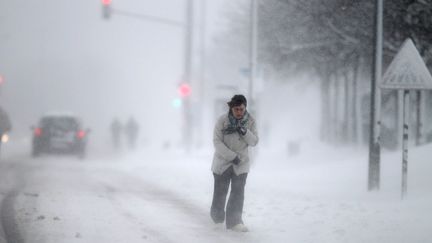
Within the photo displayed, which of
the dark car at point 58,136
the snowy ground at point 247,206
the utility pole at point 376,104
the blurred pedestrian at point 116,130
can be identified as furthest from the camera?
the blurred pedestrian at point 116,130

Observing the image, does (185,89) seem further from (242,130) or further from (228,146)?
(242,130)

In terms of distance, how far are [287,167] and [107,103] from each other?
80.9 meters

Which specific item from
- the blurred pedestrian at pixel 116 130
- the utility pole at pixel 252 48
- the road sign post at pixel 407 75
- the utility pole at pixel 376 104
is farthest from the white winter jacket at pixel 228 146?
the blurred pedestrian at pixel 116 130

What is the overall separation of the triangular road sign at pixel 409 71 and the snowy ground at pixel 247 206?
188 centimetres

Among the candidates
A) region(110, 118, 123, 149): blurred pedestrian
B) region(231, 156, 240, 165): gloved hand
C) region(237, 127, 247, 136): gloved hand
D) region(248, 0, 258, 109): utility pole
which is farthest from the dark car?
region(237, 127, 247, 136): gloved hand

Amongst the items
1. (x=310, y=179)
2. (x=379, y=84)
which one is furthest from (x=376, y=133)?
(x=310, y=179)

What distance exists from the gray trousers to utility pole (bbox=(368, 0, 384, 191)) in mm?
4231

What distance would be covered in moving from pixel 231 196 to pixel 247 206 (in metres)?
2.27

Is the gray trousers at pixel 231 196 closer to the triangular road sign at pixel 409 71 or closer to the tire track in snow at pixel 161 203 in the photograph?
the tire track in snow at pixel 161 203

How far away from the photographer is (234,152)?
26.6 ft

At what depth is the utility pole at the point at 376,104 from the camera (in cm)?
1134

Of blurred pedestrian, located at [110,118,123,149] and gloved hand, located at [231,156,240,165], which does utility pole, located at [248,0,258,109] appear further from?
blurred pedestrian, located at [110,118,123,149]

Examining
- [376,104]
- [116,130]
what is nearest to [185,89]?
[116,130]

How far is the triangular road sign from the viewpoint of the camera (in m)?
9.95
